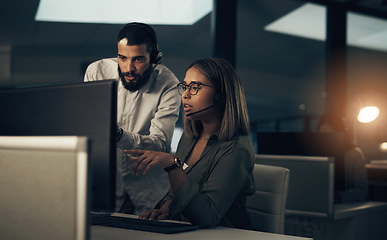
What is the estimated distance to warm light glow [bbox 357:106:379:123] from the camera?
2.68 meters

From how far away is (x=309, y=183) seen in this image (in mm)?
2154

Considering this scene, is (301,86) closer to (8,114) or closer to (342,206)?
(342,206)

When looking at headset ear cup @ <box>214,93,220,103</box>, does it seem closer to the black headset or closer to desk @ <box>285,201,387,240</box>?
the black headset

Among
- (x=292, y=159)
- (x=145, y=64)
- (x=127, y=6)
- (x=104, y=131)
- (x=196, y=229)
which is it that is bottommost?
(x=196, y=229)

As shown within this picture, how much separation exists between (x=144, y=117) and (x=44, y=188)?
1.07m

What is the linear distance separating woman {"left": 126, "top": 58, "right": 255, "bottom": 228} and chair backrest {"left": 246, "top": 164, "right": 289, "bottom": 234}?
5.8 inches

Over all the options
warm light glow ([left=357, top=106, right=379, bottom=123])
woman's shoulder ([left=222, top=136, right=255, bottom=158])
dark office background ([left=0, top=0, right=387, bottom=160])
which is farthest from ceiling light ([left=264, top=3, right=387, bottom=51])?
woman's shoulder ([left=222, top=136, right=255, bottom=158])

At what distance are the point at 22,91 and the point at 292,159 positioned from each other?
1662mm

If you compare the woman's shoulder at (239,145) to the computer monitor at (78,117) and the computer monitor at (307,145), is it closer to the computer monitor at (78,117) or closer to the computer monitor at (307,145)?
the computer monitor at (78,117)

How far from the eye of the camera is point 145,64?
1686 mm

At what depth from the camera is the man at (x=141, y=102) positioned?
5.45 feet

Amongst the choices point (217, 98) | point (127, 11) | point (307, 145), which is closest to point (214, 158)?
point (217, 98)

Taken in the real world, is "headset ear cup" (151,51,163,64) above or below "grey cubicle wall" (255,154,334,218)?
above

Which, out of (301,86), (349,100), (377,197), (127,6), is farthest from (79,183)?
(301,86)
